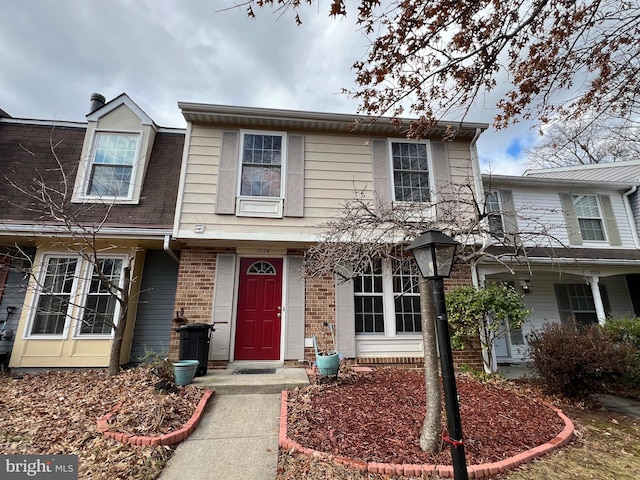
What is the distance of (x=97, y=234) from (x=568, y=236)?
1263 cm

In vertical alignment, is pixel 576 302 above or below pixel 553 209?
below

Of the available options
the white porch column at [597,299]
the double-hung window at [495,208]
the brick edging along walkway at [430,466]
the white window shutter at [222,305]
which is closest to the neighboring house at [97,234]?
the white window shutter at [222,305]

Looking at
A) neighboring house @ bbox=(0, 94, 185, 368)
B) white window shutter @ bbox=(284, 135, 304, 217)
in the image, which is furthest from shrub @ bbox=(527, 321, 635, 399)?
neighboring house @ bbox=(0, 94, 185, 368)

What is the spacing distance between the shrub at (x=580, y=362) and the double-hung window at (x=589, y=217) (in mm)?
5795

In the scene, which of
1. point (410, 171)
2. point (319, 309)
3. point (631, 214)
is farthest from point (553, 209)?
point (319, 309)

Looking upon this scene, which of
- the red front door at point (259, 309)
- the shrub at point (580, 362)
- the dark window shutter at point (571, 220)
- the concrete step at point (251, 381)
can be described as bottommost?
the concrete step at point (251, 381)

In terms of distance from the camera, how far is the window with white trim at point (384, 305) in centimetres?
682

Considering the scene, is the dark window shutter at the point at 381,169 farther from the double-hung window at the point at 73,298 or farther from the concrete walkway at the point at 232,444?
the double-hung window at the point at 73,298

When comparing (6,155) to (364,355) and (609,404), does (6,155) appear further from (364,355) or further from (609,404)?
(609,404)

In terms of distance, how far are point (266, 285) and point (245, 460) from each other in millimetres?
3914

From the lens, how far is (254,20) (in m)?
2.99

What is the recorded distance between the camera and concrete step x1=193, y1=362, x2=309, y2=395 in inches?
196

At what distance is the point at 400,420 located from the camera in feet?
12.5

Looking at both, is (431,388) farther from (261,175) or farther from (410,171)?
(261,175)
